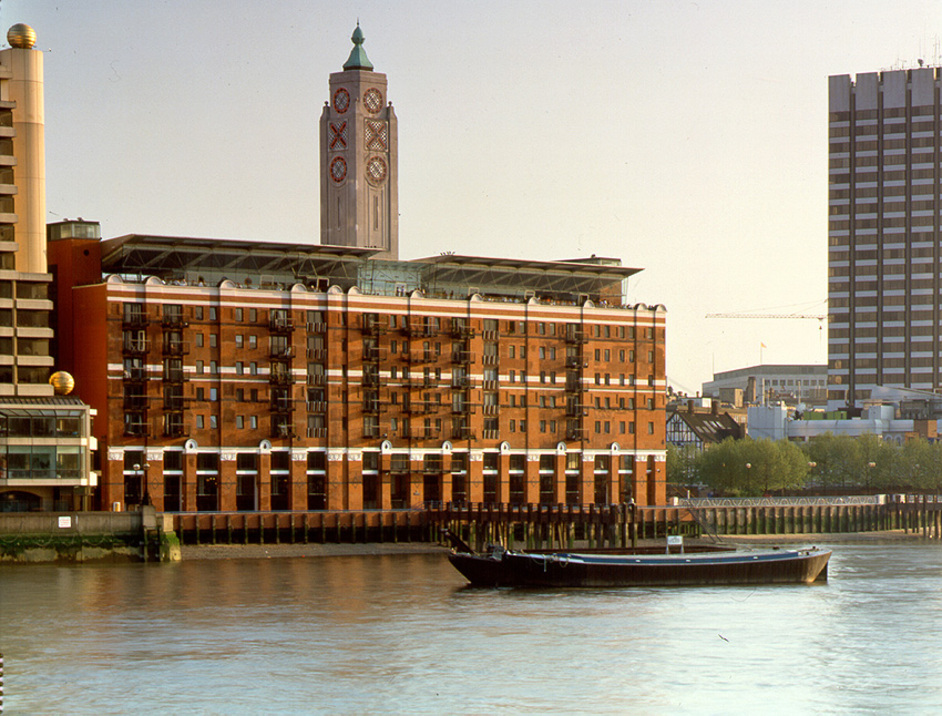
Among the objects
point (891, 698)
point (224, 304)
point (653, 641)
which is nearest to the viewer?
point (891, 698)

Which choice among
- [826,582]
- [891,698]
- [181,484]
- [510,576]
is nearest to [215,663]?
Result: [891,698]

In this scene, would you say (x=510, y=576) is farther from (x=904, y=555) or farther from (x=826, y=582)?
(x=904, y=555)

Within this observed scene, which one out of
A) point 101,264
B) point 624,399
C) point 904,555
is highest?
point 101,264

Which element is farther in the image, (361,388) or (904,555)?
(361,388)

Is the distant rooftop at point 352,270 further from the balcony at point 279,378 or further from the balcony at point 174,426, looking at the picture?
the balcony at point 174,426

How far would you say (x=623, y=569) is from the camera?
108 metres

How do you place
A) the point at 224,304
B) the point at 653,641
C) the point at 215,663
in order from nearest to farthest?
the point at 215,663
the point at 653,641
the point at 224,304

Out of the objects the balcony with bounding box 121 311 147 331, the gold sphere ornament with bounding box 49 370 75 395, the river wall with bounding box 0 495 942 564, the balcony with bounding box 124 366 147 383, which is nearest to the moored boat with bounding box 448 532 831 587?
the river wall with bounding box 0 495 942 564

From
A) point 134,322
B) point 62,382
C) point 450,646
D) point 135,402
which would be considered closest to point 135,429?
point 135,402

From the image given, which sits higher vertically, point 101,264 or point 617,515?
point 101,264

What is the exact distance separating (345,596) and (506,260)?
80.7 meters

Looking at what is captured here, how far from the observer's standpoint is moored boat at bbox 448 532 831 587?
106 meters

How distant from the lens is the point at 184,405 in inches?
6024

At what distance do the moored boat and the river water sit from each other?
203cm
